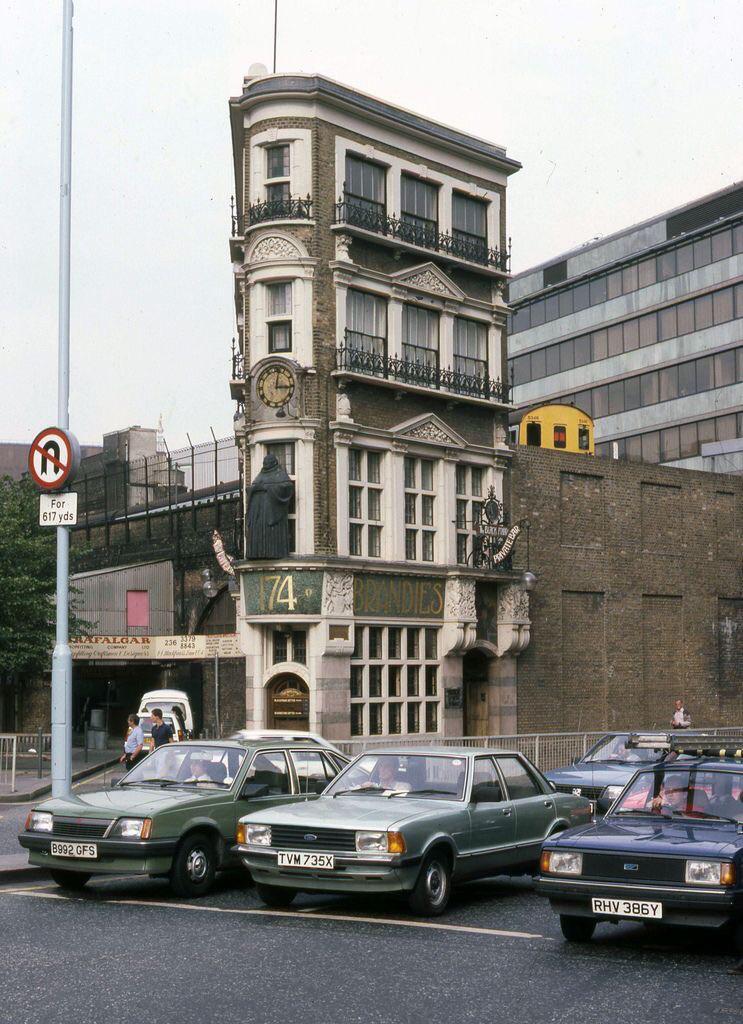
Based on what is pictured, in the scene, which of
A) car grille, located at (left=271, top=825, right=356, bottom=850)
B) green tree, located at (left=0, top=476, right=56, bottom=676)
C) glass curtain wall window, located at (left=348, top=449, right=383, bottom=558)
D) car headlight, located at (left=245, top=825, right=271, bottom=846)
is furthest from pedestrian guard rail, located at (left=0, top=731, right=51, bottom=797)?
car grille, located at (left=271, top=825, right=356, bottom=850)

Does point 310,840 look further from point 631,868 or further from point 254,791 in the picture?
point 631,868

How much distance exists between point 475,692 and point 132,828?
2304cm

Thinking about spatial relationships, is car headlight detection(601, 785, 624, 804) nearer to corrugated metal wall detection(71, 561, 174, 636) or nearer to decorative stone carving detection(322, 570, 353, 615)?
decorative stone carving detection(322, 570, 353, 615)

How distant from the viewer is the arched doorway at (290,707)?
3059 centimetres

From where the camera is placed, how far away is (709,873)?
32.7 ft

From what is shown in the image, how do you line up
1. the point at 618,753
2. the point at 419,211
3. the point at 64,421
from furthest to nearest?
1. the point at 419,211
2. the point at 618,753
3. the point at 64,421

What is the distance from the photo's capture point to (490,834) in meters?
12.9

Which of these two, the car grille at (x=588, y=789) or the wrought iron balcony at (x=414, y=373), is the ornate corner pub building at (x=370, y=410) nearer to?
the wrought iron balcony at (x=414, y=373)

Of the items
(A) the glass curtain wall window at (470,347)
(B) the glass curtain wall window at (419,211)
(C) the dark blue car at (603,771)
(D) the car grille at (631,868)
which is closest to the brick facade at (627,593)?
(A) the glass curtain wall window at (470,347)

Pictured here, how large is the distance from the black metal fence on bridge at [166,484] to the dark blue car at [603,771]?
55.3 ft

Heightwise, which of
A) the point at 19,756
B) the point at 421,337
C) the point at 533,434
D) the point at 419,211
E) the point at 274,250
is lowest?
the point at 19,756

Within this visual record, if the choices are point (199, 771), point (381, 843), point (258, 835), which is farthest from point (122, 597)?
point (381, 843)

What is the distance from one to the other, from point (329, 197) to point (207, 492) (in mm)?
11556

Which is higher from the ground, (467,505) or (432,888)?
(467,505)
